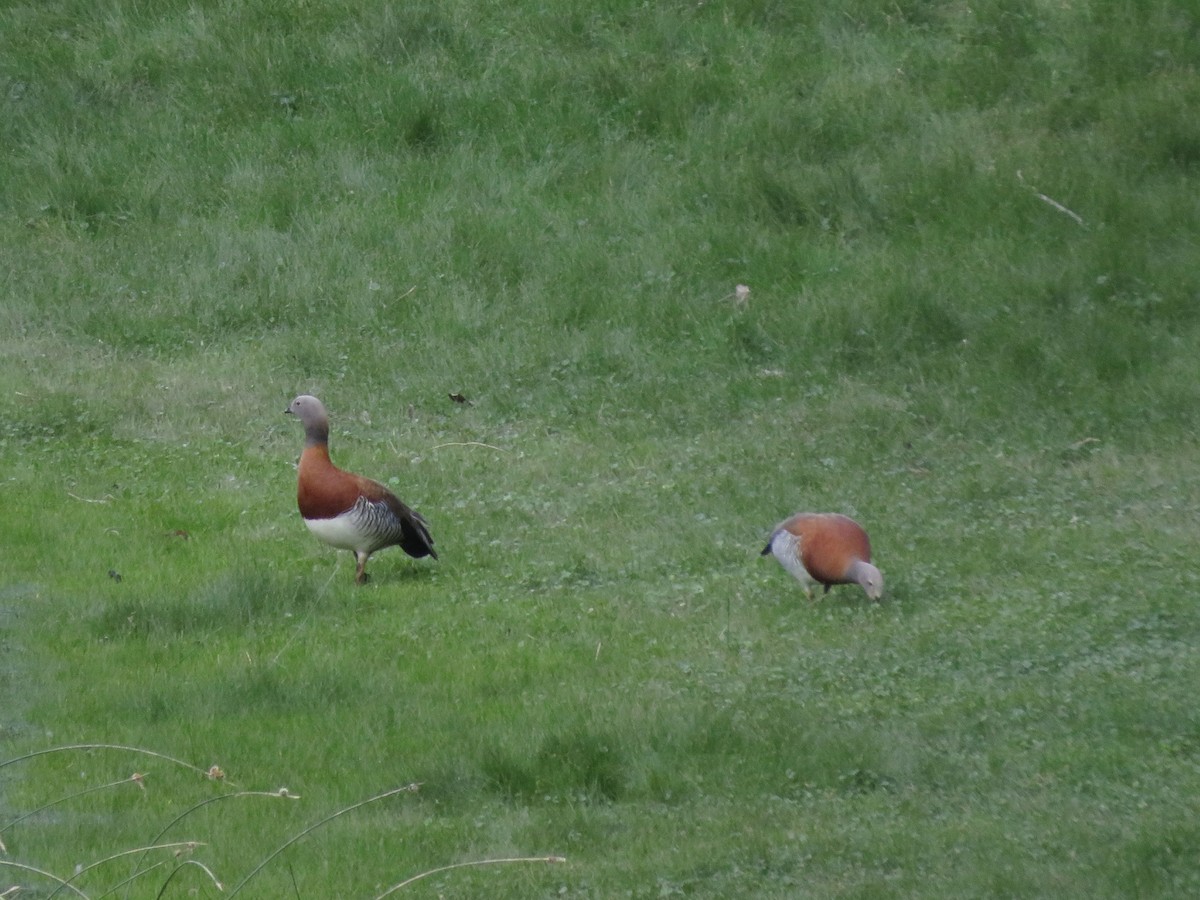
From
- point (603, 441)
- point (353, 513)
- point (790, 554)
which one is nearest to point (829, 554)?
point (790, 554)

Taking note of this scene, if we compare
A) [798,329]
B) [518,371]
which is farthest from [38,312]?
[798,329]

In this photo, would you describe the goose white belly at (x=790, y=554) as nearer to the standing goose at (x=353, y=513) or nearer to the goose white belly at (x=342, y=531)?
the standing goose at (x=353, y=513)

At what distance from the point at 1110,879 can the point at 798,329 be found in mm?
8054

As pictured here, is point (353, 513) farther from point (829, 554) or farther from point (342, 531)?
point (829, 554)

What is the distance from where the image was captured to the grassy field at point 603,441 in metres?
6.43

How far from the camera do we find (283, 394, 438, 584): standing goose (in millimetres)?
9023

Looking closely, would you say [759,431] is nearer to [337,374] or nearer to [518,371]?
[518,371]

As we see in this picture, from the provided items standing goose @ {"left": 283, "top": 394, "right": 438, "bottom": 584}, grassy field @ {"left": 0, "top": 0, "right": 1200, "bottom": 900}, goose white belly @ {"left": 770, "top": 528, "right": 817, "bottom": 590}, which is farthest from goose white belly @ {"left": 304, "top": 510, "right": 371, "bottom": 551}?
goose white belly @ {"left": 770, "top": 528, "right": 817, "bottom": 590}

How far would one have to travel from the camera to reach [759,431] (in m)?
11.9

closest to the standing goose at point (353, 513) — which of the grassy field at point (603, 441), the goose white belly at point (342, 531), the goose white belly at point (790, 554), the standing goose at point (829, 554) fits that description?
the goose white belly at point (342, 531)

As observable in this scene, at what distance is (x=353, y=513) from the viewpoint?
899 cm

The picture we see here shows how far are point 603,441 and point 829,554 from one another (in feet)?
11.4

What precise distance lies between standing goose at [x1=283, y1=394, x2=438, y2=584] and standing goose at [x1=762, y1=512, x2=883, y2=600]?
198cm

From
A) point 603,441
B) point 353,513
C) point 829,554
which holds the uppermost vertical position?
point 353,513
